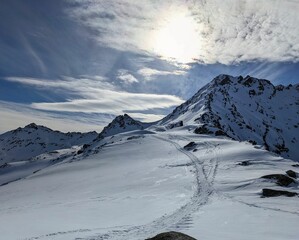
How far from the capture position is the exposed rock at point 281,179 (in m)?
29.9

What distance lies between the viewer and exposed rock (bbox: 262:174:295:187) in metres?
29.9

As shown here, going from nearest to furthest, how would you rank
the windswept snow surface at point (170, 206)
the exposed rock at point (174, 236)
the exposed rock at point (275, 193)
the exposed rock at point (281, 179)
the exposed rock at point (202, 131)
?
the exposed rock at point (174, 236), the windswept snow surface at point (170, 206), the exposed rock at point (275, 193), the exposed rock at point (281, 179), the exposed rock at point (202, 131)

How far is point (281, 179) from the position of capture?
30281 mm

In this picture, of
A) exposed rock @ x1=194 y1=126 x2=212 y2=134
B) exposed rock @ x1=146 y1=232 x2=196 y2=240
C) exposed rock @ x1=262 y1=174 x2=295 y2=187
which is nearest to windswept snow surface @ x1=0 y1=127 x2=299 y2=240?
exposed rock @ x1=262 y1=174 x2=295 y2=187

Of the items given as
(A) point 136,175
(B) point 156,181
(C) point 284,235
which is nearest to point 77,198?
(B) point 156,181

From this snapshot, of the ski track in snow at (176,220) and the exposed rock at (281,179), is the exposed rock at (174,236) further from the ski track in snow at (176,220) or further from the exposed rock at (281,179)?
the exposed rock at (281,179)

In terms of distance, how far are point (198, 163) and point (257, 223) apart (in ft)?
90.1

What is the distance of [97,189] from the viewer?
37219 mm

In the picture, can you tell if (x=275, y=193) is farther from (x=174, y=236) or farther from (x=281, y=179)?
(x=174, y=236)

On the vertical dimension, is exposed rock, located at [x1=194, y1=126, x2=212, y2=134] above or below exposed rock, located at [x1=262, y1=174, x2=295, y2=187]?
above

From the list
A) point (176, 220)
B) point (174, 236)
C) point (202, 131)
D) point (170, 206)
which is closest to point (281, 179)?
point (170, 206)

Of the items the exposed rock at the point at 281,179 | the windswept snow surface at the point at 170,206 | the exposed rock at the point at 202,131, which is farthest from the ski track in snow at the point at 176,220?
the exposed rock at the point at 202,131

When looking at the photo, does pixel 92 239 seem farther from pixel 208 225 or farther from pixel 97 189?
pixel 97 189

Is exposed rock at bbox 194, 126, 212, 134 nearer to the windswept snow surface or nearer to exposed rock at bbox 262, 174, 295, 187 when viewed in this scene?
the windswept snow surface
